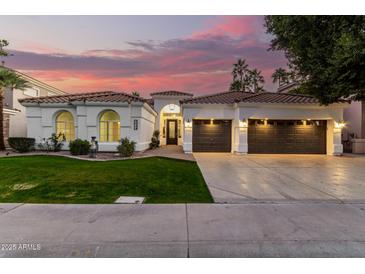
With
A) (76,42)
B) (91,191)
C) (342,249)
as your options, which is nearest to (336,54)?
(342,249)

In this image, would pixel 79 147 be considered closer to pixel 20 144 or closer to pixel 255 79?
pixel 20 144

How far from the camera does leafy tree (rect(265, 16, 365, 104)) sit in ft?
27.9

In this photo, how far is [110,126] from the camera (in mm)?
14906

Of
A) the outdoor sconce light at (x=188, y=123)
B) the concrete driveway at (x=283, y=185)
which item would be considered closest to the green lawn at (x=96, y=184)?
the concrete driveway at (x=283, y=185)

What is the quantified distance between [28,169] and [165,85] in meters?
18.5

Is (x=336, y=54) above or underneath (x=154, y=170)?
above

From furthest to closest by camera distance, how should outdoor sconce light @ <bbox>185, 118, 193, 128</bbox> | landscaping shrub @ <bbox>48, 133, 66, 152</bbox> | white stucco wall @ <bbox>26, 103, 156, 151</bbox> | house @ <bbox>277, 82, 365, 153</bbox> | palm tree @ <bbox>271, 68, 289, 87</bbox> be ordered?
house @ <bbox>277, 82, 365, 153</bbox> < outdoor sconce light @ <bbox>185, 118, 193, 128</bbox> < palm tree @ <bbox>271, 68, 289, 87</bbox> < landscaping shrub @ <bbox>48, 133, 66, 152</bbox> < white stucco wall @ <bbox>26, 103, 156, 151</bbox>

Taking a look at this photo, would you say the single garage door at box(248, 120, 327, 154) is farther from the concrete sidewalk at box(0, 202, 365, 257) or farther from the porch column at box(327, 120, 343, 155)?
the concrete sidewalk at box(0, 202, 365, 257)

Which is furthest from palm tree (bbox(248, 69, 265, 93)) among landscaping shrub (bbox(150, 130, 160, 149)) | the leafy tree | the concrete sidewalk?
the concrete sidewalk

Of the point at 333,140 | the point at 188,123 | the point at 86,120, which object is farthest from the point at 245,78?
the point at 86,120

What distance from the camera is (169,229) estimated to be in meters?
3.73

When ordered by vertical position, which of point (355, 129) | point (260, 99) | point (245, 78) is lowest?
point (355, 129)

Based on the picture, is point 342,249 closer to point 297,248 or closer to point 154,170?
point 297,248

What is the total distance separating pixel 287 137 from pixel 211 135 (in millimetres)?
5552
